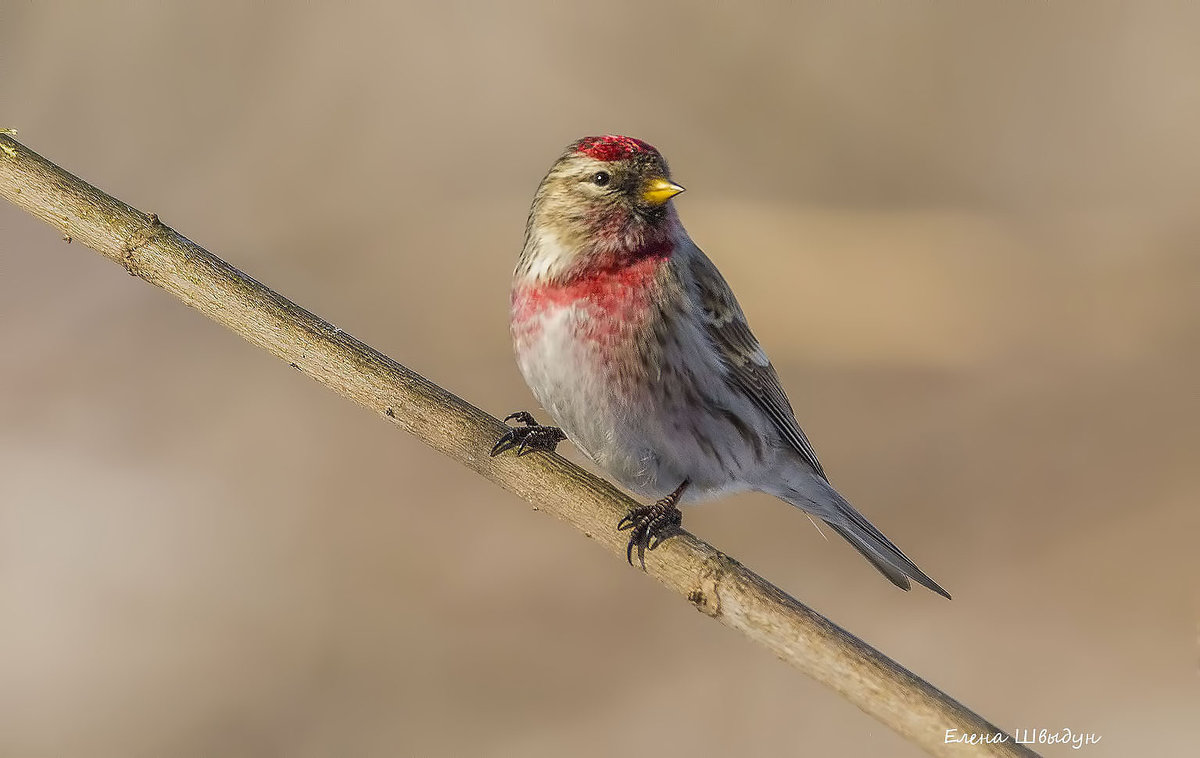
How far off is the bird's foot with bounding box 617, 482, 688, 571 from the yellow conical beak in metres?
0.67

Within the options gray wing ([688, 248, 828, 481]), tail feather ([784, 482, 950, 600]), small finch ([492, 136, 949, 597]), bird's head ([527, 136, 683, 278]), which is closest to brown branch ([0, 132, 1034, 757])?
small finch ([492, 136, 949, 597])

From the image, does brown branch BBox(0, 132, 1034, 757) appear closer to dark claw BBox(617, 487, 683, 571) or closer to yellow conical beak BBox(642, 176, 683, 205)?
dark claw BBox(617, 487, 683, 571)

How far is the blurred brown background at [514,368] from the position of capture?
12.4 ft

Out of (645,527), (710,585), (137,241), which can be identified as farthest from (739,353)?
(137,241)

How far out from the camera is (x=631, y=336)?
2.63 meters

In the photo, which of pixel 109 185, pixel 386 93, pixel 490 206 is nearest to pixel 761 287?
pixel 490 206

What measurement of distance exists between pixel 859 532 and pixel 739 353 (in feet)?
2.03

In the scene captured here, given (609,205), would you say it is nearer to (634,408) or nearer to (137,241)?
(634,408)

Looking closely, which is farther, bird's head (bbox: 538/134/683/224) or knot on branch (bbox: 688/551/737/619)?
bird's head (bbox: 538/134/683/224)

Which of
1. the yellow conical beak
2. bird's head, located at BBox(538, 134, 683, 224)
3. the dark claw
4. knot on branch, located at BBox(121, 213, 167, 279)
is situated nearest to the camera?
knot on branch, located at BBox(121, 213, 167, 279)

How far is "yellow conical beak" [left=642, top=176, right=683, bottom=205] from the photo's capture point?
97.2 inches

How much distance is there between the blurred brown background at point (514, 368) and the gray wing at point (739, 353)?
35.2 inches

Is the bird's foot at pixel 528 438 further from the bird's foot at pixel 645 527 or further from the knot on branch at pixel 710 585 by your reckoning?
the knot on branch at pixel 710 585

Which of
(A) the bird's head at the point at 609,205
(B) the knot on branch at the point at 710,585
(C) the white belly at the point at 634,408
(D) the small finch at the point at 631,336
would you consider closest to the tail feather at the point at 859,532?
(D) the small finch at the point at 631,336
